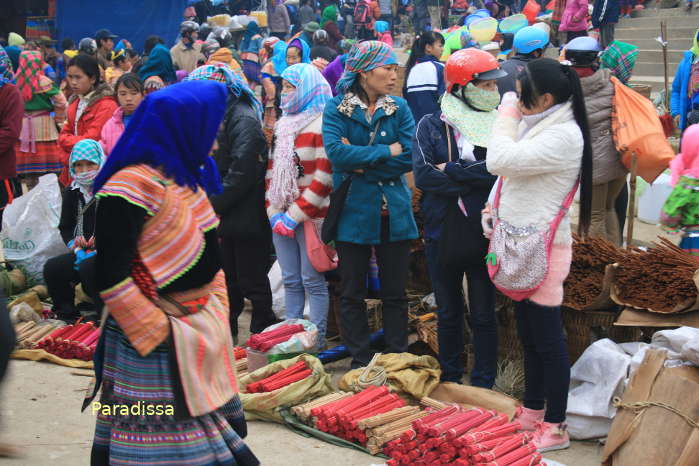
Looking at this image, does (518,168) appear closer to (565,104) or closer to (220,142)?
(565,104)

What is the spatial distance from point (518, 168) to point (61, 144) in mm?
4825

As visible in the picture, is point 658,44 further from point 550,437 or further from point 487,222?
point 550,437

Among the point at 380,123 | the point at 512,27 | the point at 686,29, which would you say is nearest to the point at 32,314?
the point at 380,123

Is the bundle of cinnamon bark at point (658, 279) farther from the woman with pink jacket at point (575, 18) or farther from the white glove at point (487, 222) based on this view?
the woman with pink jacket at point (575, 18)

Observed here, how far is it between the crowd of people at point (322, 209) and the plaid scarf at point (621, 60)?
14 mm

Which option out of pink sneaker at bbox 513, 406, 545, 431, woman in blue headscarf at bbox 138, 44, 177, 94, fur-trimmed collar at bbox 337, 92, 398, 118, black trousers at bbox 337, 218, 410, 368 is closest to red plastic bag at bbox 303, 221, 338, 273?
black trousers at bbox 337, 218, 410, 368

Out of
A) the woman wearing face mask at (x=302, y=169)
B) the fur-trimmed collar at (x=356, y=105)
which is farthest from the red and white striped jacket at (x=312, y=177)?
the fur-trimmed collar at (x=356, y=105)

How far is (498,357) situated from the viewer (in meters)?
5.53

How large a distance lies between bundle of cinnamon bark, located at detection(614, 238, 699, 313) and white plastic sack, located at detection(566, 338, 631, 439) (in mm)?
347

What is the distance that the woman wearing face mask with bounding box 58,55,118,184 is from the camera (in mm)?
7215

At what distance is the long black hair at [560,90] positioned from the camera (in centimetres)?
416

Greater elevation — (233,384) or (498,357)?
(233,384)

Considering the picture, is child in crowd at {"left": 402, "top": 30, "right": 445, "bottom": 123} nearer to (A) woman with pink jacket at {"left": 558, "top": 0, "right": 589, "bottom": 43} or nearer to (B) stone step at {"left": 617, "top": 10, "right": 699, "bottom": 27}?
(A) woman with pink jacket at {"left": 558, "top": 0, "right": 589, "bottom": 43}

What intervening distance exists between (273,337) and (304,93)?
1659mm
